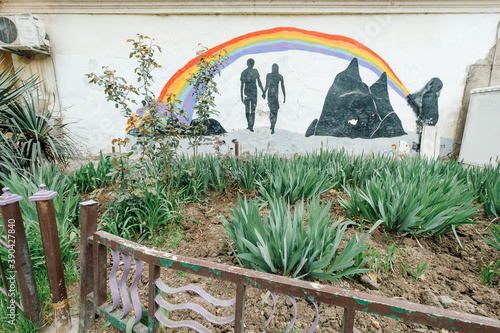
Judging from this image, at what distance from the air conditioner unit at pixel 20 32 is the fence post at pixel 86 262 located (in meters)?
5.02

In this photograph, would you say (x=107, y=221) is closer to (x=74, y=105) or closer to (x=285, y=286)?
(x=285, y=286)

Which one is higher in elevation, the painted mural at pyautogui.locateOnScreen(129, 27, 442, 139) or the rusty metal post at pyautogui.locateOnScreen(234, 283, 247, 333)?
the painted mural at pyautogui.locateOnScreen(129, 27, 442, 139)

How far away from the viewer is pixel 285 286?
88cm

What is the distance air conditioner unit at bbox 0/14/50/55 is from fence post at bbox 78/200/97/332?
5017mm

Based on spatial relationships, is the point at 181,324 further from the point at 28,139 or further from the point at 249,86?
the point at 249,86

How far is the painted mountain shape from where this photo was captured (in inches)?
202

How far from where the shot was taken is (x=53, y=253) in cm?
132

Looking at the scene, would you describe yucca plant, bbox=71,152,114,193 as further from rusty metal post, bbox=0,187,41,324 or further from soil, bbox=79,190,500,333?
rusty metal post, bbox=0,187,41,324

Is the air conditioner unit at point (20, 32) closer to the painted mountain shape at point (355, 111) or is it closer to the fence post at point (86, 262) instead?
the fence post at point (86, 262)

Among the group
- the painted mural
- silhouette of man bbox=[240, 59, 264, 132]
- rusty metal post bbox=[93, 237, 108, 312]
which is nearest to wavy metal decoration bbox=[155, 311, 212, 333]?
rusty metal post bbox=[93, 237, 108, 312]

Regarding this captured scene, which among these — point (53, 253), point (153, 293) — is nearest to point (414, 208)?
point (153, 293)

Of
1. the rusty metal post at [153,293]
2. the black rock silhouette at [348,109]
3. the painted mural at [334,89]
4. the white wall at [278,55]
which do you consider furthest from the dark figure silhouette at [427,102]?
the rusty metal post at [153,293]

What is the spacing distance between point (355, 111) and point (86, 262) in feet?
17.1

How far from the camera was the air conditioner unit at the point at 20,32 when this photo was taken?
4.35 meters
